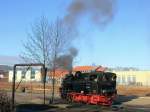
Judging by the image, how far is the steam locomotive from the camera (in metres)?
35.2

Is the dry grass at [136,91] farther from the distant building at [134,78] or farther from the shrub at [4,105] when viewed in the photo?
the shrub at [4,105]

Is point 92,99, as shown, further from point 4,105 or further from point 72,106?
point 4,105

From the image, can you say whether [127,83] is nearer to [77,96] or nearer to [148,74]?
[148,74]

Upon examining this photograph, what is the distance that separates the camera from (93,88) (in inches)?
1407

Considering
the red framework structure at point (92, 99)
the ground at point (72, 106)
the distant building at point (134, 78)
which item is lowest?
the ground at point (72, 106)

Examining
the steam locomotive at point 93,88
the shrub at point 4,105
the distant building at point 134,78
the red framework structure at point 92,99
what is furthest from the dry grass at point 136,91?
the shrub at point 4,105

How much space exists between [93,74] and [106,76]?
1.18 m

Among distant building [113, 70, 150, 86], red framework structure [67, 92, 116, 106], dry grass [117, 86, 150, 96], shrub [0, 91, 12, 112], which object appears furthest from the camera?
distant building [113, 70, 150, 86]

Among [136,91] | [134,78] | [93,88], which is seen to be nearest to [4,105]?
[93,88]

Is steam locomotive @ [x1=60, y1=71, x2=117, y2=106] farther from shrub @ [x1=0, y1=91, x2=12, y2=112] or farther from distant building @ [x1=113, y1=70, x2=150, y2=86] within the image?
distant building @ [x1=113, y1=70, x2=150, y2=86]

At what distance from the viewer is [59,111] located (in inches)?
1081

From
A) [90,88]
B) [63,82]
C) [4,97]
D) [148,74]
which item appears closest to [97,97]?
[90,88]

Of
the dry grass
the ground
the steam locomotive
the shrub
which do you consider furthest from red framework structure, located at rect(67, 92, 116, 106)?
the dry grass

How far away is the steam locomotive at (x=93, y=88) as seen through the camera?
35250 mm
